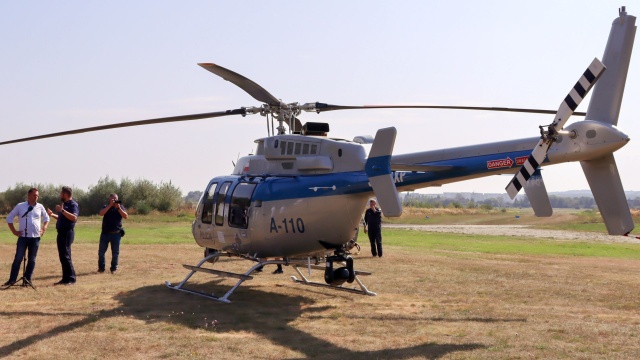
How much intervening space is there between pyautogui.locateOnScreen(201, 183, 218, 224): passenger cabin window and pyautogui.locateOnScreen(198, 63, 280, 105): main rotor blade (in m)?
2.42

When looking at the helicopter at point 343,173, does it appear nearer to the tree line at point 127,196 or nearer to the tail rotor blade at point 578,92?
the tail rotor blade at point 578,92

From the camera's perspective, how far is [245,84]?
1274 centimetres

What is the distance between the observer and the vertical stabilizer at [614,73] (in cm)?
1132

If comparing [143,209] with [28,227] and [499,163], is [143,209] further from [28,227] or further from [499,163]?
[499,163]

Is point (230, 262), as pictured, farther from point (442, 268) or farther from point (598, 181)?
point (598, 181)

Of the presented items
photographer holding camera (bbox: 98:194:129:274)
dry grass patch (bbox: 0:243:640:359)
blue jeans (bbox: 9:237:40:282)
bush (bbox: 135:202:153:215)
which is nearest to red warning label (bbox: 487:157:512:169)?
dry grass patch (bbox: 0:243:640:359)

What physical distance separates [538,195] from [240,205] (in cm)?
585

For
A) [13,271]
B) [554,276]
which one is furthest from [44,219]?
[554,276]

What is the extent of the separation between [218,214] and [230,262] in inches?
223

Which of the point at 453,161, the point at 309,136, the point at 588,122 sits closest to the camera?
the point at 588,122

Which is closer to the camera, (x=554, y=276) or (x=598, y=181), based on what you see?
(x=598, y=181)

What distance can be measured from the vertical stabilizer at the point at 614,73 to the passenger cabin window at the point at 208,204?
25.6 ft

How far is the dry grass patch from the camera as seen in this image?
9039 millimetres

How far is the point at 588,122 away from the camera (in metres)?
10.9
